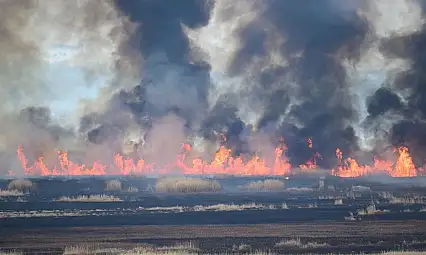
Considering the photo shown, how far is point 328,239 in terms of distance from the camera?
41344mm

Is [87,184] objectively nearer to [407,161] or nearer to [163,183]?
[163,183]

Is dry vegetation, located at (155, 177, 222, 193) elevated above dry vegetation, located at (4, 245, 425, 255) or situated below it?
above

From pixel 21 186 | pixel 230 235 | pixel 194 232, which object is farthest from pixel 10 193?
pixel 230 235

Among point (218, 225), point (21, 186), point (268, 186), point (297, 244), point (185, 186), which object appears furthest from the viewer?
point (21, 186)

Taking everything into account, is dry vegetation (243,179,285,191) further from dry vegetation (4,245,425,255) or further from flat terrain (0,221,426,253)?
dry vegetation (4,245,425,255)

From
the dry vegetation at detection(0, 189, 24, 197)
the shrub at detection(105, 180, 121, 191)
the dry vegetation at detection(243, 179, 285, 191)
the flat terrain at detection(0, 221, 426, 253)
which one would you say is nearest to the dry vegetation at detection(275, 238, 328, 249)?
the flat terrain at detection(0, 221, 426, 253)

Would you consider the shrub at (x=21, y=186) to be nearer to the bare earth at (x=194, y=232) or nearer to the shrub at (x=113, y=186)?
the shrub at (x=113, y=186)

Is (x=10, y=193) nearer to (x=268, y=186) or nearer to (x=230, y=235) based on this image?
(x=268, y=186)

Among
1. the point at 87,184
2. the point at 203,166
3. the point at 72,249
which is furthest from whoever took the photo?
the point at 203,166

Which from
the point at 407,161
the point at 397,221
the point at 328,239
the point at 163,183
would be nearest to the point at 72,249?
the point at 328,239

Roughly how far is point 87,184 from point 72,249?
7950 cm

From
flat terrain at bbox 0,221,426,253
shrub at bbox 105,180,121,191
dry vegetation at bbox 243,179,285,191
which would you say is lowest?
flat terrain at bbox 0,221,426,253

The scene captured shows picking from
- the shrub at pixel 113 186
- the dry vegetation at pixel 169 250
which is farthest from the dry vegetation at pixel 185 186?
the dry vegetation at pixel 169 250

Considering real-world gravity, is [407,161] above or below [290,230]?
above
